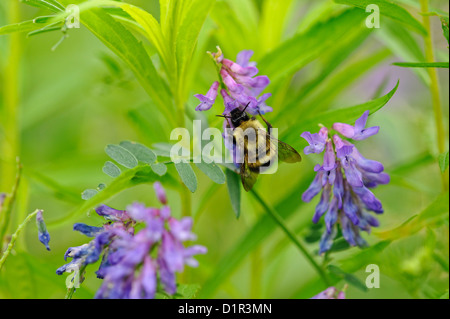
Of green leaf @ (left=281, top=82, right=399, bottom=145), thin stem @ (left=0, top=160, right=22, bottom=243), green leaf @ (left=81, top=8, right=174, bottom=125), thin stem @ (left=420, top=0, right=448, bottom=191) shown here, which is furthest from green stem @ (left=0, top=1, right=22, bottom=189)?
thin stem @ (left=420, top=0, right=448, bottom=191)

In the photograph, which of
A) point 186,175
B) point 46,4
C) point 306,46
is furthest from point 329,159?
point 46,4

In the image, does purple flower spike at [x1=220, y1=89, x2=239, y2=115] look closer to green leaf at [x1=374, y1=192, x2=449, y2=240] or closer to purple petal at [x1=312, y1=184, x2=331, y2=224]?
purple petal at [x1=312, y1=184, x2=331, y2=224]

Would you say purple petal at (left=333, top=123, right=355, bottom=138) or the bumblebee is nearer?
purple petal at (left=333, top=123, right=355, bottom=138)

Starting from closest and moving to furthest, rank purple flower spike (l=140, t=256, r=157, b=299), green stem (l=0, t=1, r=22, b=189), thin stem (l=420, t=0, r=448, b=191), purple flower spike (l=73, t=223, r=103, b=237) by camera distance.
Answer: purple flower spike (l=140, t=256, r=157, b=299) → purple flower spike (l=73, t=223, r=103, b=237) → thin stem (l=420, t=0, r=448, b=191) → green stem (l=0, t=1, r=22, b=189)

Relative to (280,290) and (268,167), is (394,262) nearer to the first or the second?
(268,167)

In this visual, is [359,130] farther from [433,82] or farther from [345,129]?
[433,82]

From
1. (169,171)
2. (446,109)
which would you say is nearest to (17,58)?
(169,171)

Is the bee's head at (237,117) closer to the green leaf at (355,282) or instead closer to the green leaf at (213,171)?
the green leaf at (213,171)
